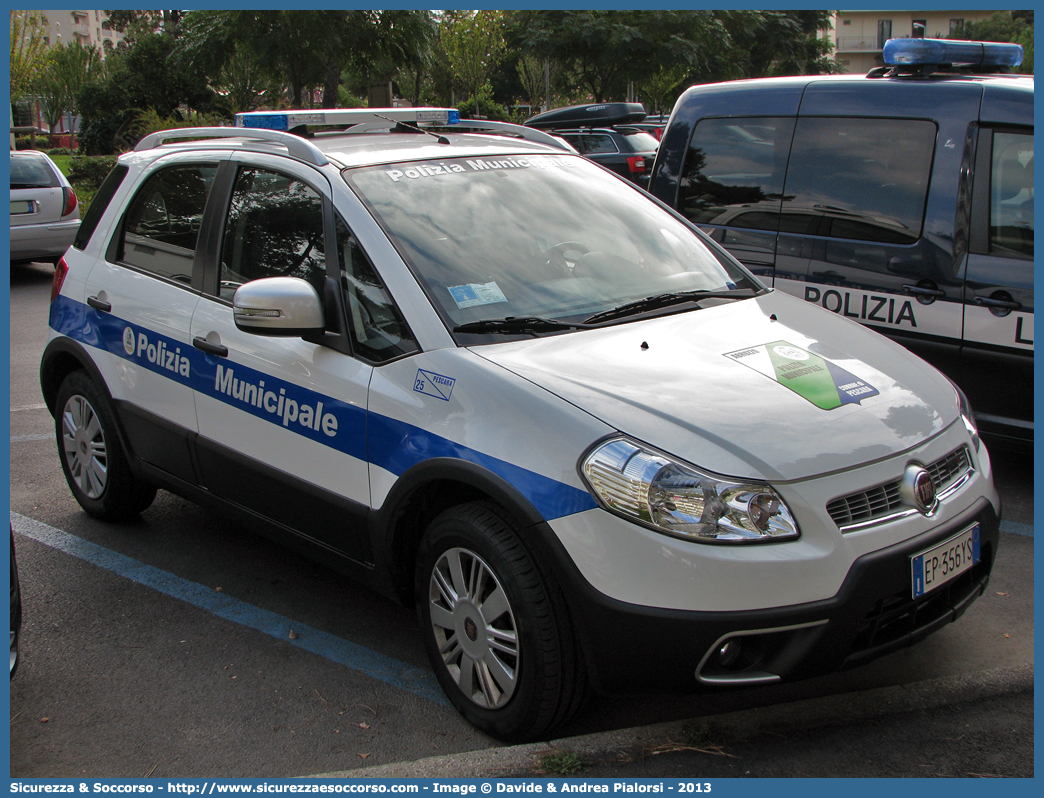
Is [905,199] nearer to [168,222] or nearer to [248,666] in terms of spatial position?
[168,222]

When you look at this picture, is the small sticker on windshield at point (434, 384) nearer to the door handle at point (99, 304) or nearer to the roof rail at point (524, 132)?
the roof rail at point (524, 132)

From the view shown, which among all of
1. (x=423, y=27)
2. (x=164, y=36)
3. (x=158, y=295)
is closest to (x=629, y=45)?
(x=423, y=27)

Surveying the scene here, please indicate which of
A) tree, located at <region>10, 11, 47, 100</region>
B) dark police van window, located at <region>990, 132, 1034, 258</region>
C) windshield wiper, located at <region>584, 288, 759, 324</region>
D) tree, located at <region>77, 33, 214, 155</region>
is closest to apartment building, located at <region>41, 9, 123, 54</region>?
tree, located at <region>10, 11, 47, 100</region>

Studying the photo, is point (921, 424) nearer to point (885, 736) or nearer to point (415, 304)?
point (885, 736)

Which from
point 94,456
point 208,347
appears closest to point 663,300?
point 208,347

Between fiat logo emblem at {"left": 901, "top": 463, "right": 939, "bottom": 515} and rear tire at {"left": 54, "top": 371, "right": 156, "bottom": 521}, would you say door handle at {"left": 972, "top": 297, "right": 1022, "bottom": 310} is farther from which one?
rear tire at {"left": 54, "top": 371, "right": 156, "bottom": 521}

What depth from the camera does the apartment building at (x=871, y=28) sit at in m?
75.4

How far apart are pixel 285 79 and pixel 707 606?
66.3 ft

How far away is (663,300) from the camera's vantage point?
11.2 ft

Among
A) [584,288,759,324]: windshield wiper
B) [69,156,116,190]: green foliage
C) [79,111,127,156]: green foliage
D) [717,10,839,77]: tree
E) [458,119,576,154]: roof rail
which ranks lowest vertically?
[584,288,759,324]: windshield wiper

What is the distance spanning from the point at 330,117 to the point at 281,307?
1442 mm

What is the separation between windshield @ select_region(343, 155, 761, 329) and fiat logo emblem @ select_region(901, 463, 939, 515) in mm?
1139

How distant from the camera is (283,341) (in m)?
3.37

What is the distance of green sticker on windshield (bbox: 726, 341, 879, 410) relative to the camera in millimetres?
2812
